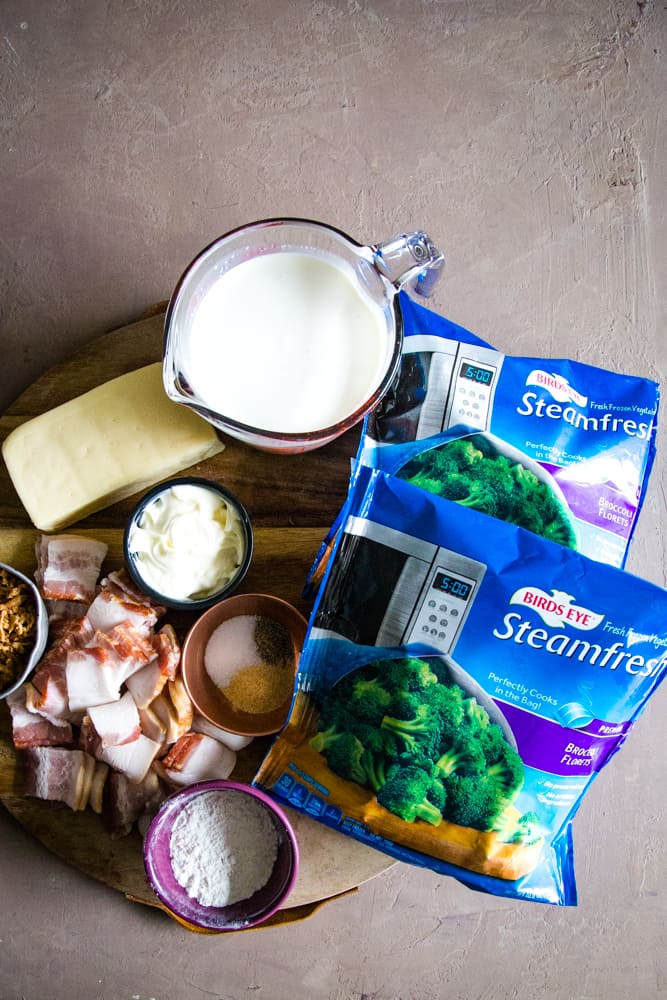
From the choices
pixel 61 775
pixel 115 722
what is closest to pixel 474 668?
pixel 115 722

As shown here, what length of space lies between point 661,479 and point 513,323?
0.46 meters

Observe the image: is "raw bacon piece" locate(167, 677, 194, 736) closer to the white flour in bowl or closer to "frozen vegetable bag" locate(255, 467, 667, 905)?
the white flour in bowl

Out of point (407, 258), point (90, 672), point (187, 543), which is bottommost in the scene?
point (90, 672)

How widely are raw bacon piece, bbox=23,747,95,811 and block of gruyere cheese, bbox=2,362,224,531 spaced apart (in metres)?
0.37

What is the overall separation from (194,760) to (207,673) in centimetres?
14

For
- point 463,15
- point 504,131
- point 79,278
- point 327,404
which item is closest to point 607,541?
point 327,404

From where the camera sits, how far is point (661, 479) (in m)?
1.70

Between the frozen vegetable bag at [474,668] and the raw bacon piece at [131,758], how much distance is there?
352 millimetres

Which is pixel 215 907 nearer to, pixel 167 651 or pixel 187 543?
pixel 167 651

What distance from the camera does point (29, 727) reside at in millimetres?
1298

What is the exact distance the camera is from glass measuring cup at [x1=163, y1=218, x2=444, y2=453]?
1.20 m

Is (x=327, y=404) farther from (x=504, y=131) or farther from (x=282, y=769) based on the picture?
(x=504, y=131)

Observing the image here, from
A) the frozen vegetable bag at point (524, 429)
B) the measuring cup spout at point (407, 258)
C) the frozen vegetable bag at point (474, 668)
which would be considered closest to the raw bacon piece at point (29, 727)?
the frozen vegetable bag at point (474, 668)

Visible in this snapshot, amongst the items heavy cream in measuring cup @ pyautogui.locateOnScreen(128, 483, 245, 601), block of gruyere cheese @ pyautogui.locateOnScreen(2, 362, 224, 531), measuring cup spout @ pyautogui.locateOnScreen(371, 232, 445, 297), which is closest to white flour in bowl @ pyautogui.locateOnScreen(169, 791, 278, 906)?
heavy cream in measuring cup @ pyautogui.locateOnScreen(128, 483, 245, 601)
